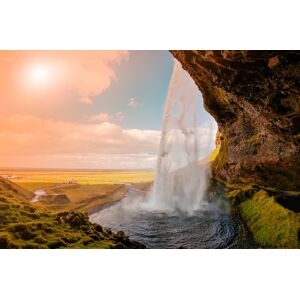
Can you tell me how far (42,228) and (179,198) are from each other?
4.07 m

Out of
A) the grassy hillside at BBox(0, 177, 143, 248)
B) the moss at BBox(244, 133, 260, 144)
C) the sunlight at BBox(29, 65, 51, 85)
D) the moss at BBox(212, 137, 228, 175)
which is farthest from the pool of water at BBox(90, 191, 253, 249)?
the sunlight at BBox(29, 65, 51, 85)

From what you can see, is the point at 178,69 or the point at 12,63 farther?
the point at 178,69

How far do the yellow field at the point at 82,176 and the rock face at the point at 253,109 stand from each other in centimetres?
290

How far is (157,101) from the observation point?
8.01 m

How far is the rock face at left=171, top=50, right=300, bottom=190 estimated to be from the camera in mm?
6051

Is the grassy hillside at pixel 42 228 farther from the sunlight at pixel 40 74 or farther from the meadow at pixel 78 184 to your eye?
the sunlight at pixel 40 74

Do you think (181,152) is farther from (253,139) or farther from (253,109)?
(253,109)

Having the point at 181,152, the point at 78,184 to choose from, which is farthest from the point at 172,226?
the point at 78,184

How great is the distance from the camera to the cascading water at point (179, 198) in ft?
24.3
